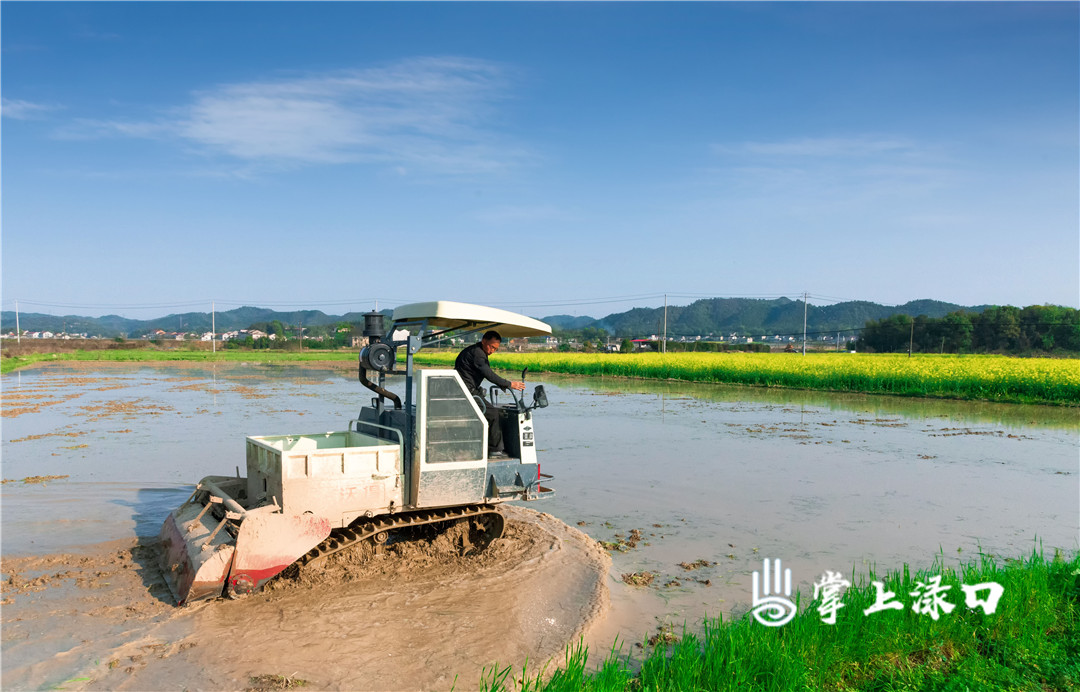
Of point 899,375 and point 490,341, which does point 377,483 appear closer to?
point 490,341

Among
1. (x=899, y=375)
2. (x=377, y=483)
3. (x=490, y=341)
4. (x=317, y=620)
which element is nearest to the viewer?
(x=317, y=620)

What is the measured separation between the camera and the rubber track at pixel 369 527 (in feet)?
18.5

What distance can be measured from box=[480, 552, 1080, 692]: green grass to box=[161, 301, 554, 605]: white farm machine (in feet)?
6.15

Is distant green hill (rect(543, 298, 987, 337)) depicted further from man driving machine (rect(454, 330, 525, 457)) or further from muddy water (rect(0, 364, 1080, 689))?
man driving machine (rect(454, 330, 525, 457))

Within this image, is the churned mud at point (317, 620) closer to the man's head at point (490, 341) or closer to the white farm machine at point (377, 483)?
the white farm machine at point (377, 483)

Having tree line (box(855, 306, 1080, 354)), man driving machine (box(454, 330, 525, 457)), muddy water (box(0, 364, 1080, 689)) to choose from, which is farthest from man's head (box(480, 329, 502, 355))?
tree line (box(855, 306, 1080, 354))

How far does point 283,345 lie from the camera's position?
79750mm

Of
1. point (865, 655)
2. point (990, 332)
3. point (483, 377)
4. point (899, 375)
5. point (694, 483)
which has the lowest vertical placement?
point (694, 483)

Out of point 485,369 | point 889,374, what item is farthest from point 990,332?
point 485,369

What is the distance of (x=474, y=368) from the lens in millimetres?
6488

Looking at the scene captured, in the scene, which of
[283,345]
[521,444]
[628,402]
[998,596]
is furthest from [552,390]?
[283,345]

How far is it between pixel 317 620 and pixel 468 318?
2655mm

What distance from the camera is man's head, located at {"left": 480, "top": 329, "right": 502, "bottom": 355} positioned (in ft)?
22.0

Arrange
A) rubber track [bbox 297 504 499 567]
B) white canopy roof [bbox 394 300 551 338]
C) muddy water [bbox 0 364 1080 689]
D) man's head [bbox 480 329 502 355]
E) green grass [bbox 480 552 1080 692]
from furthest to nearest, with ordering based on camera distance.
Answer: man's head [bbox 480 329 502 355] → muddy water [bbox 0 364 1080 689] → white canopy roof [bbox 394 300 551 338] → rubber track [bbox 297 504 499 567] → green grass [bbox 480 552 1080 692]
